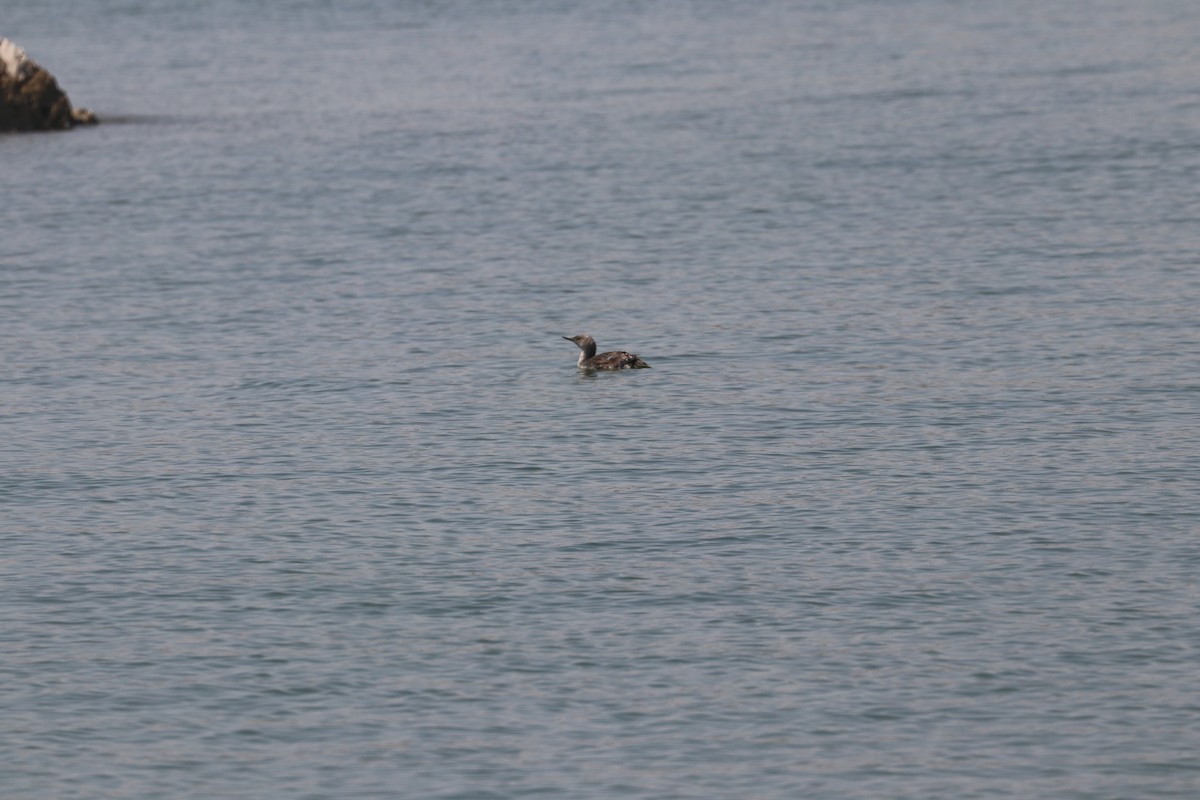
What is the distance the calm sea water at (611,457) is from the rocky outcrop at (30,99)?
555cm

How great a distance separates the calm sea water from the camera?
63.6 feet

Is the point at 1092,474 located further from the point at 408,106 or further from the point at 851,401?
the point at 408,106

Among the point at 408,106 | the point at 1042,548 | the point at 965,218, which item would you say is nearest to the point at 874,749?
the point at 1042,548

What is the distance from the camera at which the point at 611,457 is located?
95.7 ft

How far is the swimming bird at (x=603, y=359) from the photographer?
112 ft

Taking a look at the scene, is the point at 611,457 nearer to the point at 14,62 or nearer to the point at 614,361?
the point at 614,361

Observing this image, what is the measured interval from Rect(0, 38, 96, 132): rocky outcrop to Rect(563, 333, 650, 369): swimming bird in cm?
3973

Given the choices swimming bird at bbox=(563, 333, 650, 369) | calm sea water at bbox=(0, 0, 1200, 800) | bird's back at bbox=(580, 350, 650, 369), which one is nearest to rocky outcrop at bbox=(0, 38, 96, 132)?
calm sea water at bbox=(0, 0, 1200, 800)

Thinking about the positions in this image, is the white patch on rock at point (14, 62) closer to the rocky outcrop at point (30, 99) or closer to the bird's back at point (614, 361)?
the rocky outcrop at point (30, 99)

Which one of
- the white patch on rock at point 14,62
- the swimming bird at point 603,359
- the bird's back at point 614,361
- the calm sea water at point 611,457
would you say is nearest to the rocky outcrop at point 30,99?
the white patch on rock at point 14,62

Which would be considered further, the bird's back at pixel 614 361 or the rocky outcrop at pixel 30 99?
the rocky outcrop at pixel 30 99

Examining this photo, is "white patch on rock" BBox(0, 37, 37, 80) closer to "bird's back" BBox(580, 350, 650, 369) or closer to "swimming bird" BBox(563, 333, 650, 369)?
"swimming bird" BBox(563, 333, 650, 369)

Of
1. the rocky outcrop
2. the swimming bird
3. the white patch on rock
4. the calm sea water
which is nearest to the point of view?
the calm sea water

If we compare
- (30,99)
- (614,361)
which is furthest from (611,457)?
(30,99)
